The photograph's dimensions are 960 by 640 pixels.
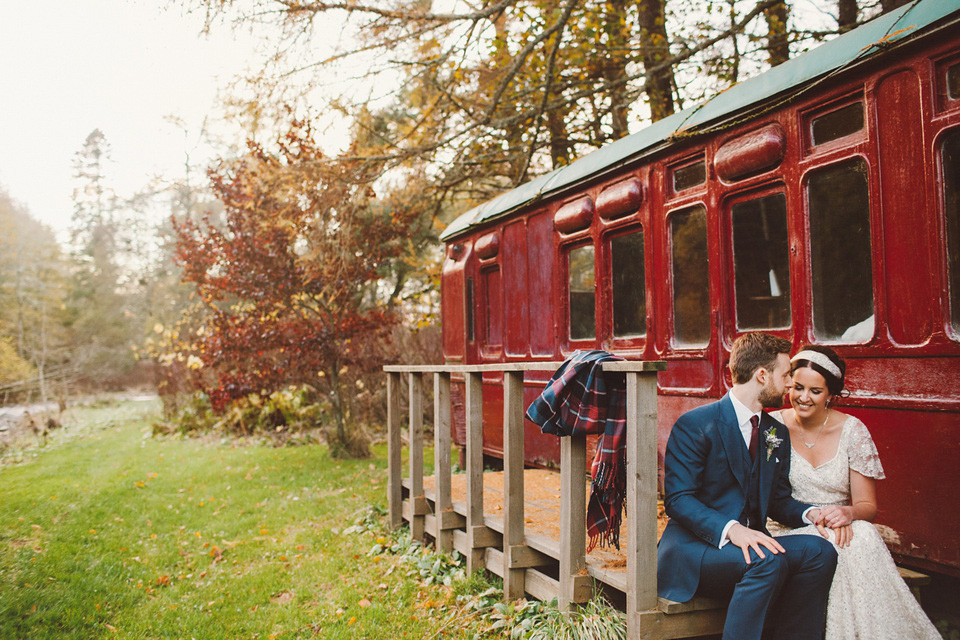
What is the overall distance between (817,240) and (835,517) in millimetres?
1588

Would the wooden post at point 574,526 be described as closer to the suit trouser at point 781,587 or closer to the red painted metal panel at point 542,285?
the suit trouser at point 781,587

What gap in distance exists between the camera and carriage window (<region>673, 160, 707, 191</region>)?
476 centimetres

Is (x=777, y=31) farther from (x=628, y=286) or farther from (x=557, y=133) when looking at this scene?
(x=628, y=286)

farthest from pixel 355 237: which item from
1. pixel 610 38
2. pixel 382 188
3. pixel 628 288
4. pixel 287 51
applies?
pixel 628 288

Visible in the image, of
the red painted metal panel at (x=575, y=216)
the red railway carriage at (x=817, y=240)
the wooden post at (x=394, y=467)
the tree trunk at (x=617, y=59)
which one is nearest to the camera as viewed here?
the red railway carriage at (x=817, y=240)

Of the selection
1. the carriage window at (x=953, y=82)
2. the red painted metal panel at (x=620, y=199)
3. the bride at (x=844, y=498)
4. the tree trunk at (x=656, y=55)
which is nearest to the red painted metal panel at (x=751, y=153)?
the red painted metal panel at (x=620, y=199)

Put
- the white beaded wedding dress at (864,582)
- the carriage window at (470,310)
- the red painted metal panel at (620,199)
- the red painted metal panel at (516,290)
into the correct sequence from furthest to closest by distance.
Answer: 1. the carriage window at (470,310)
2. the red painted metal panel at (516,290)
3. the red painted metal panel at (620,199)
4. the white beaded wedding dress at (864,582)

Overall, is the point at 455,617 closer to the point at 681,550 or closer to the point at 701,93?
the point at 681,550

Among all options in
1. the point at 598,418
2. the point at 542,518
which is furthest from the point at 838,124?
the point at 542,518

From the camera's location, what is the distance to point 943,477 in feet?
10.1

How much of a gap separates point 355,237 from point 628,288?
562 cm

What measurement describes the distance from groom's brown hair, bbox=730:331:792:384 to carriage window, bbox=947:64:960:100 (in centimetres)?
135

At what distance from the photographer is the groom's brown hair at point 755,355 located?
10.4ft

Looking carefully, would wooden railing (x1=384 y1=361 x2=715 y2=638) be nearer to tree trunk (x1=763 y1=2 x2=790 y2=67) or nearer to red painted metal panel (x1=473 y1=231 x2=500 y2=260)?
red painted metal panel (x1=473 y1=231 x2=500 y2=260)
